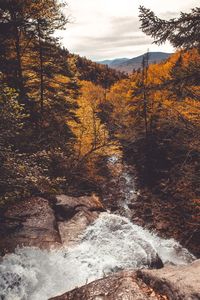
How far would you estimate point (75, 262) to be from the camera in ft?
35.8

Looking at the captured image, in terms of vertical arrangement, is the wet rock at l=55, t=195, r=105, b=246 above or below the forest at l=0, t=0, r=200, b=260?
below

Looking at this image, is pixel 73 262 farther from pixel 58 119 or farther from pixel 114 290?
pixel 58 119

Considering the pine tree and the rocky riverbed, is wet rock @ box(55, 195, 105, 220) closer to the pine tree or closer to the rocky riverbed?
the rocky riverbed

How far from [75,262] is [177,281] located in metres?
5.37

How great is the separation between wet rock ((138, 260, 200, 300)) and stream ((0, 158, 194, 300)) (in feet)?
10.3

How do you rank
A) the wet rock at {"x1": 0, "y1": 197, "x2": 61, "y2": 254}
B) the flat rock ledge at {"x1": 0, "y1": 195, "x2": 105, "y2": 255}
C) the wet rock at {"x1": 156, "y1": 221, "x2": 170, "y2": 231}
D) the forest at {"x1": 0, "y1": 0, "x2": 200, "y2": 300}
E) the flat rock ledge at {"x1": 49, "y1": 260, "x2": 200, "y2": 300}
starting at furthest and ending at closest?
the wet rock at {"x1": 156, "y1": 221, "x2": 170, "y2": 231} < the flat rock ledge at {"x1": 0, "y1": 195, "x2": 105, "y2": 255} < the wet rock at {"x1": 0, "y1": 197, "x2": 61, "y2": 254} < the forest at {"x1": 0, "y1": 0, "x2": 200, "y2": 300} < the flat rock ledge at {"x1": 49, "y1": 260, "x2": 200, "y2": 300}

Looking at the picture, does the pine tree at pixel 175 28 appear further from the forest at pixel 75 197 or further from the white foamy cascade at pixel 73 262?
the white foamy cascade at pixel 73 262

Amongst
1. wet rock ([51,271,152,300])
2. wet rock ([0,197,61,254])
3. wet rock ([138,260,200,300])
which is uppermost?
wet rock ([138,260,200,300])

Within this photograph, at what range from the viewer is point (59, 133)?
18406mm

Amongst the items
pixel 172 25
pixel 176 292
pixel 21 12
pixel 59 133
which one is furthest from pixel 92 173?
pixel 176 292

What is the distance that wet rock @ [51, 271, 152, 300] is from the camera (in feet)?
20.9

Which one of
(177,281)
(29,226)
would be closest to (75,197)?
(29,226)

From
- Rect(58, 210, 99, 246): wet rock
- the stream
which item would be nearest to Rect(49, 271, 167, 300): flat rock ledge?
the stream

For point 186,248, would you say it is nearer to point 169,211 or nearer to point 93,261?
point 169,211
